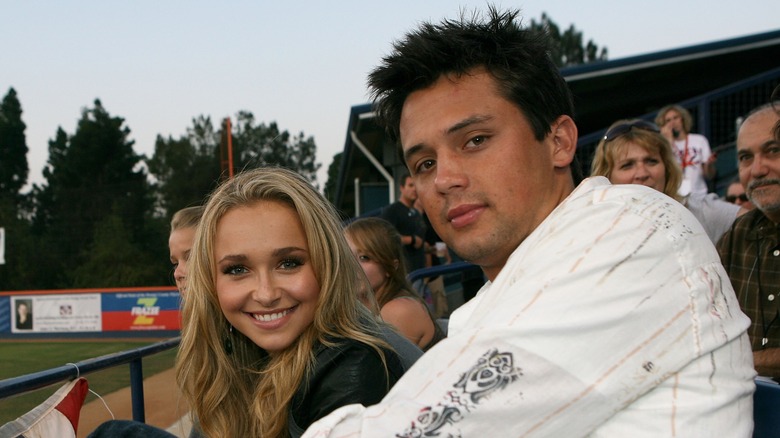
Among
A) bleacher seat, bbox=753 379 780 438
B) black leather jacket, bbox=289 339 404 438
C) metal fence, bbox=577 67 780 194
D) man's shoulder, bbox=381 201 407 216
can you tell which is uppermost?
metal fence, bbox=577 67 780 194

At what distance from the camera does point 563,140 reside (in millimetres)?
1364

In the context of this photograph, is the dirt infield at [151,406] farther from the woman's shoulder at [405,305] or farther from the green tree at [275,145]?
the green tree at [275,145]

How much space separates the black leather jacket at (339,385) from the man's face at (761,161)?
69.6 inches

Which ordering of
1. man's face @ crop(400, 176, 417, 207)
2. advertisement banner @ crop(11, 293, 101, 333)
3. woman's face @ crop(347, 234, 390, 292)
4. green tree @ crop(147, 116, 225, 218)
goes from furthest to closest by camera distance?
green tree @ crop(147, 116, 225, 218) < advertisement banner @ crop(11, 293, 101, 333) < man's face @ crop(400, 176, 417, 207) < woman's face @ crop(347, 234, 390, 292)

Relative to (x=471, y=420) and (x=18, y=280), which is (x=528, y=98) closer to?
(x=471, y=420)

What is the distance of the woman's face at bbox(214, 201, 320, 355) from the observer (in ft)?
5.99

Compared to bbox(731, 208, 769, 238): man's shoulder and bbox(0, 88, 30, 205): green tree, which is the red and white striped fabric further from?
bbox(0, 88, 30, 205): green tree

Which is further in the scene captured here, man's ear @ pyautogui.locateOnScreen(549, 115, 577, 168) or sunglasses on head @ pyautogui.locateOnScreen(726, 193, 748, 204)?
sunglasses on head @ pyautogui.locateOnScreen(726, 193, 748, 204)

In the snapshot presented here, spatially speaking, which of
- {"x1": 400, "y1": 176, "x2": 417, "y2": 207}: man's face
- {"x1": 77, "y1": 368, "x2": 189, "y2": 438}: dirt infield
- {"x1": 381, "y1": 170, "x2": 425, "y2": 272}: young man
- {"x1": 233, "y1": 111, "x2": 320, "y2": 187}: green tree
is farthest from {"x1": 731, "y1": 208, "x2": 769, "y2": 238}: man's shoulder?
{"x1": 233, "y1": 111, "x2": 320, "y2": 187}: green tree

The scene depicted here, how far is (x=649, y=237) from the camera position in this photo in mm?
824

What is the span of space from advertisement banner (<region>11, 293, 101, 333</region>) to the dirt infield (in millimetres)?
16142

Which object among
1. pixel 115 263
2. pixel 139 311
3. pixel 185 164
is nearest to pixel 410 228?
pixel 139 311

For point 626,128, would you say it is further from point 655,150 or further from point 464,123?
point 464,123

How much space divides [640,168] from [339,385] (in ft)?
8.17
